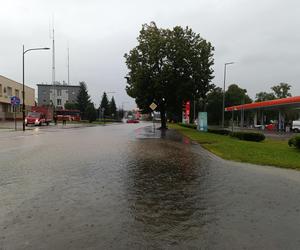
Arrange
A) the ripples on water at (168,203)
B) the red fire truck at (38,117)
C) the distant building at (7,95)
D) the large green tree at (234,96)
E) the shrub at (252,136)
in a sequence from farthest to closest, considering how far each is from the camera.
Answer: the large green tree at (234,96)
the distant building at (7,95)
the red fire truck at (38,117)
the shrub at (252,136)
the ripples on water at (168,203)

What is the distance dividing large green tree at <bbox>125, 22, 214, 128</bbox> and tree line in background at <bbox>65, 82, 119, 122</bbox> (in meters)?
44.4

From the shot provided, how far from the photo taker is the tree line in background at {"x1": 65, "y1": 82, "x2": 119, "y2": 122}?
9706 centimetres

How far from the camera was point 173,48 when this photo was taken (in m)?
49.6

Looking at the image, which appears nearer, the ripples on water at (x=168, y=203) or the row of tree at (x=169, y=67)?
the ripples on water at (x=168, y=203)

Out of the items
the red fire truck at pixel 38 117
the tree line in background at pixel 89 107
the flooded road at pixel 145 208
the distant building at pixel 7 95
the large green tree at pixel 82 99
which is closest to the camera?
the flooded road at pixel 145 208

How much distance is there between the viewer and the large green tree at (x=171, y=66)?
48875 mm

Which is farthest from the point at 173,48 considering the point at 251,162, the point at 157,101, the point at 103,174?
the point at 103,174

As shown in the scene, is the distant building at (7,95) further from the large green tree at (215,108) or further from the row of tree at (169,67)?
the large green tree at (215,108)

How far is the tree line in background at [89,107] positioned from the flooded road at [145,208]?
8385 cm

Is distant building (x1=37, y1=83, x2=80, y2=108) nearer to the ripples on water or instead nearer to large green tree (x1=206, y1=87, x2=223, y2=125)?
large green tree (x1=206, y1=87, x2=223, y2=125)

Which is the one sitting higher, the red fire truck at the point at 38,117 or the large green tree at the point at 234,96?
the large green tree at the point at 234,96

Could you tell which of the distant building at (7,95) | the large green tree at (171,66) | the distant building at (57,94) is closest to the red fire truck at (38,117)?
the distant building at (7,95)

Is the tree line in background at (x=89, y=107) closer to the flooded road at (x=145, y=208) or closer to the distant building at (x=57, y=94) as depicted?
the distant building at (x=57, y=94)

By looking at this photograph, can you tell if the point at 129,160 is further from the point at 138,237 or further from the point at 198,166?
the point at 138,237
